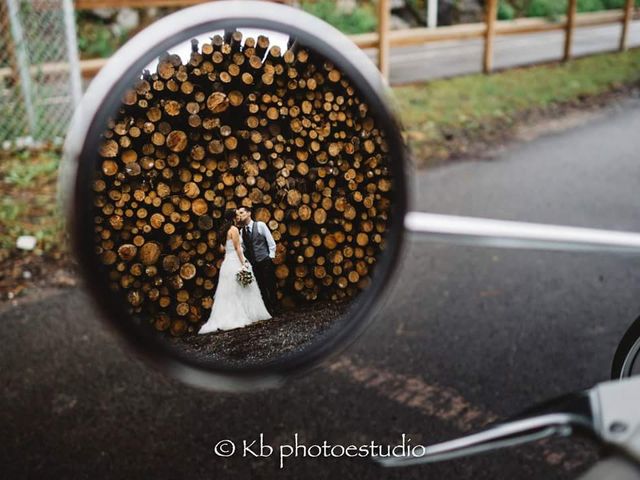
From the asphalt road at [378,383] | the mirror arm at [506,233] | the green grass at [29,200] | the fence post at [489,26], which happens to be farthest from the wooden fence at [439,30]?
the mirror arm at [506,233]

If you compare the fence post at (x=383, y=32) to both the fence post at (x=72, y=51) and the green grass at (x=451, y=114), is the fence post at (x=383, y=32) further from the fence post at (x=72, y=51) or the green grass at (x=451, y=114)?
the fence post at (x=72, y=51)

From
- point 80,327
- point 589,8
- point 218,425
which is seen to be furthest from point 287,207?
point 589,8

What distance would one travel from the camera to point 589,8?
830 inches

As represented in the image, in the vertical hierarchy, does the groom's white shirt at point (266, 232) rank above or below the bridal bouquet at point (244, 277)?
above

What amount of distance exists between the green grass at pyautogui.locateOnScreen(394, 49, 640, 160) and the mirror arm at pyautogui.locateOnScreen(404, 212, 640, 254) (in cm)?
479

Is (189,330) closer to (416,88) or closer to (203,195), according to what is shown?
(203,195)

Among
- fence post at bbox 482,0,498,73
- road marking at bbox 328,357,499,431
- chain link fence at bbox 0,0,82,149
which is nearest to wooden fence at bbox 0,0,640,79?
fence post at bbox 482,0,498,73

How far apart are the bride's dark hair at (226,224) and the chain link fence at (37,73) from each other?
17.5 feet

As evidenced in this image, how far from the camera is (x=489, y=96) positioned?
763cm

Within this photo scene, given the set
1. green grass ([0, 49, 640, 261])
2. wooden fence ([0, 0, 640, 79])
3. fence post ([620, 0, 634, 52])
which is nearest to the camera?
green grass ([0, 49, 640, 261])

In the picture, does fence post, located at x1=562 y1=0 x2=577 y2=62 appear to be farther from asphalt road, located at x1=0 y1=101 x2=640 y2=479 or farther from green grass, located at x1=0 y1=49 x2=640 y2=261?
asphalt road, located at x1=0 y1=101 x2=640 y2=479

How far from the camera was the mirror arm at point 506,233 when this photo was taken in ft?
2.27

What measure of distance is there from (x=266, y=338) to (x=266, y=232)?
11cm

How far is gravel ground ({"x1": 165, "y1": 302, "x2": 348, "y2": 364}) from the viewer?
0.65m
